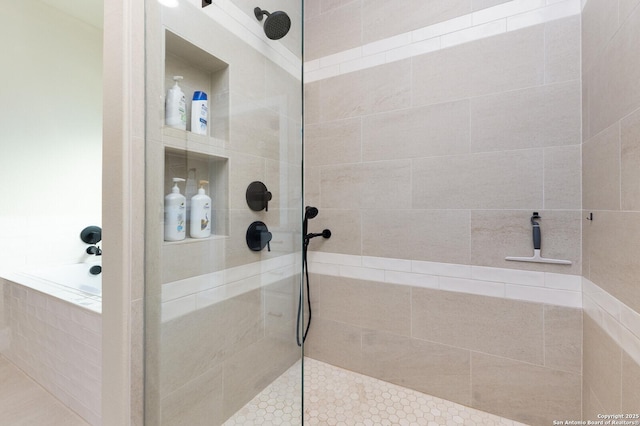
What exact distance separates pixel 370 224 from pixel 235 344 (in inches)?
36.8

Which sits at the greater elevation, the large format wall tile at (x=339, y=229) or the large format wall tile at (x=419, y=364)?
the large format wall tile at (x=339, y=229)

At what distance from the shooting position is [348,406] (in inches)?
54.0

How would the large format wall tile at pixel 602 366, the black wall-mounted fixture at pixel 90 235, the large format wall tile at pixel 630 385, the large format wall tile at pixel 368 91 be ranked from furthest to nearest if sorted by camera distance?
the black wall-mounted fixture at pixel 90 235 < the large format wall tile at pixel 368 91 < the large format wall tile at pixel 602 366 < the large format wall tile at pixel 630 385

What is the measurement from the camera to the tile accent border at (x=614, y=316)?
770mm

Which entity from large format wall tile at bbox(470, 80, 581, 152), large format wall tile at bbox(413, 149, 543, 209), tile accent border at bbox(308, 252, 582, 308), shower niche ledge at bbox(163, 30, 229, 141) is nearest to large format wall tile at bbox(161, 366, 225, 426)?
shower niche ledge at bbox(163, 30, 229, 141)

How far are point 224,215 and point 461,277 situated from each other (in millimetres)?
1147

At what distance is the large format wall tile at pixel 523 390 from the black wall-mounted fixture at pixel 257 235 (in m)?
1.16

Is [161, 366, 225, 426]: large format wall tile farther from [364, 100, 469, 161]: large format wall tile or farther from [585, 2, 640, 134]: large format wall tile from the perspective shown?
[585, 2, 640, 134]: large format wall tile

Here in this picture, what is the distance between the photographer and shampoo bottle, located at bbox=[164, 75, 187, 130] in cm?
91

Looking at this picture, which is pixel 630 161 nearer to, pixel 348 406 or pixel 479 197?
pixel 479 197

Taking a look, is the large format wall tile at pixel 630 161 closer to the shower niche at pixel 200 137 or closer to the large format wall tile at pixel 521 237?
the large format wall tile at pixel 521 237

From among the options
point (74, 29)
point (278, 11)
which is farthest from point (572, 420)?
point (74, 29)

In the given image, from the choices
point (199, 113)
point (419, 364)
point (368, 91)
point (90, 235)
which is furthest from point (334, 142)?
point (90, 235)

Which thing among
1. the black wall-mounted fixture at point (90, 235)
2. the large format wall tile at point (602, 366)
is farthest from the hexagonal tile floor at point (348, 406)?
the black wall-mounted fixture at point (90, 235)
